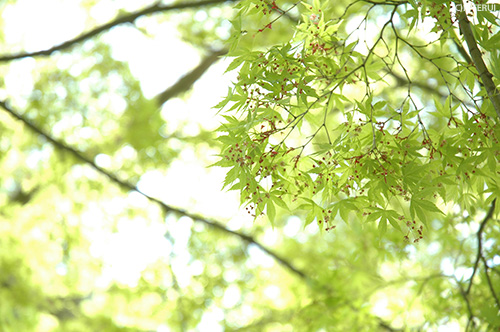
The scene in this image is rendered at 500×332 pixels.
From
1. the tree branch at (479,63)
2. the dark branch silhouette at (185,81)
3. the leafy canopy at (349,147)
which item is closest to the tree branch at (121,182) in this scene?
the dark branch silhouette at (185,81)

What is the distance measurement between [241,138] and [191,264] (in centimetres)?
239

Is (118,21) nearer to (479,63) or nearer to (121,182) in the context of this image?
(121,182)

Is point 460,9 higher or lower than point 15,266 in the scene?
lower

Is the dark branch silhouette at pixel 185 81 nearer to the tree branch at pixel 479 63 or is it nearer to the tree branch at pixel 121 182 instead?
the tree branch at pixel 121 182

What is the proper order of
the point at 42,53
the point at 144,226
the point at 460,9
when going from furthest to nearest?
the point at 144,226, the point at 42,53, the point at 460,9

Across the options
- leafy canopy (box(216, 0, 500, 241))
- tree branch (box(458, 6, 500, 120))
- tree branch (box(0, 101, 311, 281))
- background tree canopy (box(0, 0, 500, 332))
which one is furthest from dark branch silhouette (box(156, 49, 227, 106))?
tree branch (box(458, 6, 500, 120))

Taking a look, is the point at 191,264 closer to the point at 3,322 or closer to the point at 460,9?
the point at 3,322

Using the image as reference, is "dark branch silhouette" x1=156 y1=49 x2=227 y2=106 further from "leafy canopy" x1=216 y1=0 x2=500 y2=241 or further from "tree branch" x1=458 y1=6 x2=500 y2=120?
"tree branch" x1=458 y1=6 x2=500 y2=120

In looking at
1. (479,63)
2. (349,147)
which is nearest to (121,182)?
(349,147)

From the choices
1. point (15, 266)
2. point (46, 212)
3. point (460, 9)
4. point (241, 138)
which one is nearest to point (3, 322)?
point (15, 266)

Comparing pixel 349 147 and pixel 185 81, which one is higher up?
pixel 185 81

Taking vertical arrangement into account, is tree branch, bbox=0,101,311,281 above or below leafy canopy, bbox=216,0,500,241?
above

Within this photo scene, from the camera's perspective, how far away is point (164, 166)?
335 cm

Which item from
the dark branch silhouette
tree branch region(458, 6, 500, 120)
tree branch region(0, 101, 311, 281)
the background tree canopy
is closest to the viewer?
tree branch region(458, 6, 500, 120)
